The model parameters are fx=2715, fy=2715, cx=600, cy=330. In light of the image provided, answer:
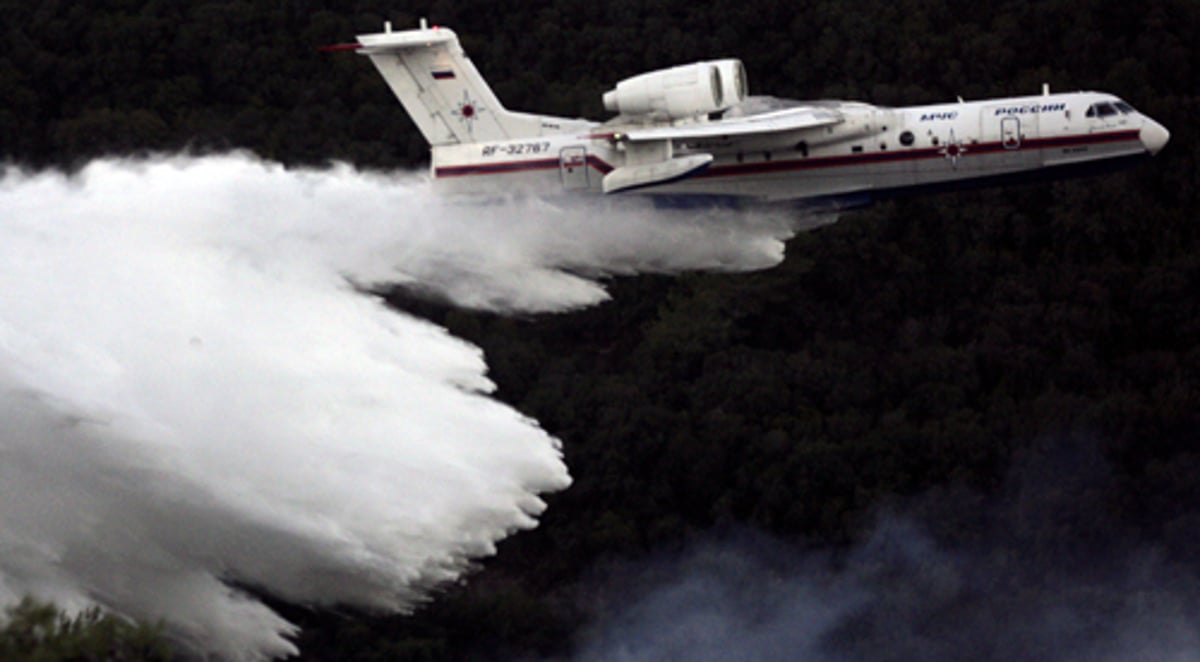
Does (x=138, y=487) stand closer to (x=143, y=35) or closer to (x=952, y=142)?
(x=952, y=142)

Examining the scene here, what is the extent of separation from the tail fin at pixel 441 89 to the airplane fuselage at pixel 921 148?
206 cm

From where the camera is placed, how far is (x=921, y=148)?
1325 inches

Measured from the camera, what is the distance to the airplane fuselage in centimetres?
3362

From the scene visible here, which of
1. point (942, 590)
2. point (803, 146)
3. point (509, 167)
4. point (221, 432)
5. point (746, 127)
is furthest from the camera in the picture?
point (942, 590)

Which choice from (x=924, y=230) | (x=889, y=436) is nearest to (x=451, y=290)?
(x=889, y=436)

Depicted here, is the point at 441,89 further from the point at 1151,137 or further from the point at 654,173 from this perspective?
the point at 1151,137

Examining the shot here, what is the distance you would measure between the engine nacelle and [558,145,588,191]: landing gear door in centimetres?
75

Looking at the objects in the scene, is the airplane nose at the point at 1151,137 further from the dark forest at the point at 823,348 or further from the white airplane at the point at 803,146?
the dark forest at the point at 823,348

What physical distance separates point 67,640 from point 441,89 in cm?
1126

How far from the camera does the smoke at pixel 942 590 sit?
38.4 m

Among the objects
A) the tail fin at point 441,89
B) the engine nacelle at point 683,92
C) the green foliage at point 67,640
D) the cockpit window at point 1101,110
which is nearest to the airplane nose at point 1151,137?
the cockpit window at point 1101,110

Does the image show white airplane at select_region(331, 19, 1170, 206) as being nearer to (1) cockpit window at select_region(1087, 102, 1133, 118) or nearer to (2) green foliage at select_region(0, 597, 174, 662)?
(1) cockpit window at select_region(1087, 102, 1133, 118)

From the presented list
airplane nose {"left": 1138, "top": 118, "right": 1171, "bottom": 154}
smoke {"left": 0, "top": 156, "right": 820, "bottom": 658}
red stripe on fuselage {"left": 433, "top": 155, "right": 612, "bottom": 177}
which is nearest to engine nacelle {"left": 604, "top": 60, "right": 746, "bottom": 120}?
Answer: red stripe on fuselage {"left": 433, "top": 155, "right": 612, "bottom": 177}

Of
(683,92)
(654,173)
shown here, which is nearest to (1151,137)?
(683,92)
